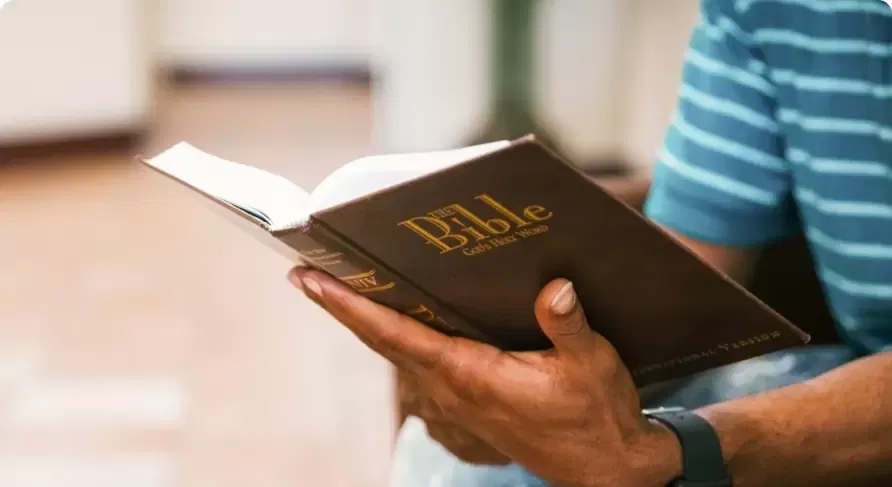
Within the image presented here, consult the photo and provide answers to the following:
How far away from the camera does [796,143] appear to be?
0.63 meters

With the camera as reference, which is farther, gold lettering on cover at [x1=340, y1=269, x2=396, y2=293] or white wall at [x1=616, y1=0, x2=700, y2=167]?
white wall at [x1=616, y1=0, x2=700, y2=167]

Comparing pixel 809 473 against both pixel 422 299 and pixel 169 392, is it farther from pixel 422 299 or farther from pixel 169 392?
pixel 169 392

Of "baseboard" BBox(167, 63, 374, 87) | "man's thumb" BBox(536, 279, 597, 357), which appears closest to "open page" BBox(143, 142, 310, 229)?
"man's thumb" BBox(536, 279, 597, 357)

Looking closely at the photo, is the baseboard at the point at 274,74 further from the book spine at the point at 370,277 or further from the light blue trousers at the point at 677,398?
the book spine at the point at 370,277

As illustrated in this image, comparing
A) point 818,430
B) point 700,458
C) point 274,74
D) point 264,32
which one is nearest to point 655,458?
point 700,458

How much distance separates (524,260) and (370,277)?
83mm

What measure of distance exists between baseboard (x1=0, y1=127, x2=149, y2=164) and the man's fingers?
8.03 ft

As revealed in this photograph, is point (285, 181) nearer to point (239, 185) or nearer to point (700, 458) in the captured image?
point (239, 185)

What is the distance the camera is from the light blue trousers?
588mm

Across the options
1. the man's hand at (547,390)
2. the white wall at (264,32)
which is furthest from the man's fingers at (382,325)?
the white wall at (264,32)

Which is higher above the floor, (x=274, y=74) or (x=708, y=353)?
(x=708, y=353)

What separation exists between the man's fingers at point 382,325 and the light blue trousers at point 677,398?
14 cm

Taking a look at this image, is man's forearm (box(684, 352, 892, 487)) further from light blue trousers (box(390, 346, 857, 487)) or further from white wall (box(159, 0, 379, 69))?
white wall (box(159, 0, 379, 69))

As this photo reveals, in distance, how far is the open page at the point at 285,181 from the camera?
39cm
